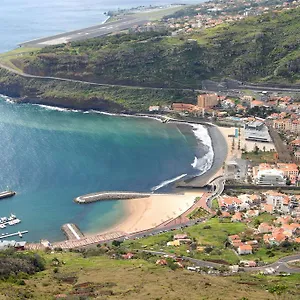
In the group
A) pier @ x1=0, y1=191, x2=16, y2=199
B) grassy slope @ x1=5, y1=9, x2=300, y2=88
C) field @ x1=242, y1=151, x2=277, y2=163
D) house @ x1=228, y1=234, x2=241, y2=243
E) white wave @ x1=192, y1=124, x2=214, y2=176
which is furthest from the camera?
grassy slope @ x1=5, y1=9, x2=300, y2=88

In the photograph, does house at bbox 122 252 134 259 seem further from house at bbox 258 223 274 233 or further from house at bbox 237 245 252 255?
house at bbox 258 223 274 233

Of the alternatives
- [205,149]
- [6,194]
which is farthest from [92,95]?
[6,194]

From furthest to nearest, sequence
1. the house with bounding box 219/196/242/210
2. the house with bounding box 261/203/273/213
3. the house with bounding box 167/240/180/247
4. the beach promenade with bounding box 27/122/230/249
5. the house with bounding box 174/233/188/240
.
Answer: the house with bounding box 219/196/242/210, the house with bounding box 261/203/273/213, the beach promenade with bounding box 27/122/230/249, the house with bounding box 174/233/188/240, the house with bounding box 167/240/180/247

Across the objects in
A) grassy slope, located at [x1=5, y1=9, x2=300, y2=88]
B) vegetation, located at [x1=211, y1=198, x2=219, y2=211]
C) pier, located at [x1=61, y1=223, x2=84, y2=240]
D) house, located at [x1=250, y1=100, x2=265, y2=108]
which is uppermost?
grassy slope, located at [x1=5, y1=9, x2=300, y2=88]

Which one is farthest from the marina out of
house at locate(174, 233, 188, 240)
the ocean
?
house at locate(174, 233, 188, 240)

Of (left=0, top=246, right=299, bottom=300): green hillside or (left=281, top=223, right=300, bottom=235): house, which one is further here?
(left=281, top=223, right=300, bottom=235): house

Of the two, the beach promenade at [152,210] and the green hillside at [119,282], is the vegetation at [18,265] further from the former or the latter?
the beach promenade at [152,210]

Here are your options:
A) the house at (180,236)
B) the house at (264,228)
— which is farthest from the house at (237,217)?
the house at (180,236)
